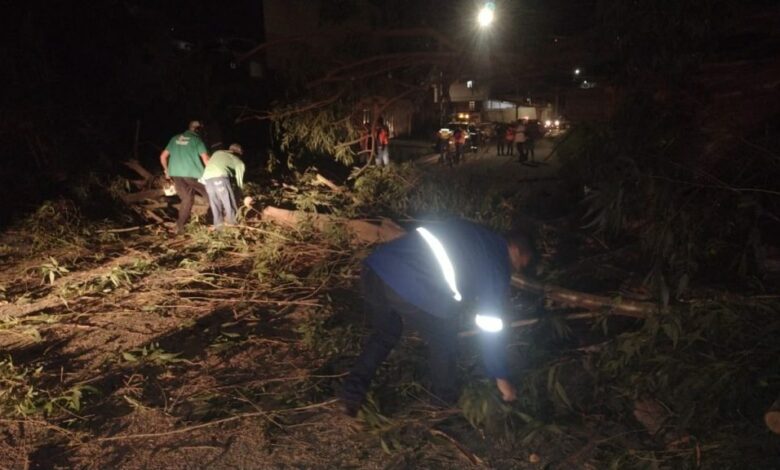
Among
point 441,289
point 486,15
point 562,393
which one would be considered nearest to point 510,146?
point 486,15

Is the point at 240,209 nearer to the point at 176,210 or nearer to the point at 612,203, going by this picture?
the point at 176,210

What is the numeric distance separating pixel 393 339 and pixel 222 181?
438cm

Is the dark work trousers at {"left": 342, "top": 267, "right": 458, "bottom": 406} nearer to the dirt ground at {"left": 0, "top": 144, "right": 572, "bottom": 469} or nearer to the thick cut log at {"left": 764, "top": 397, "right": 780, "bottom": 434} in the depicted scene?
the dirt ground at {"left": 0, "top": 144, "right": 572, "bottom": 469}

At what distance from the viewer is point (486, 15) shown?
683 cm

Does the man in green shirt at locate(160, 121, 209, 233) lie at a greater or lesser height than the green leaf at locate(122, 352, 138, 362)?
greater

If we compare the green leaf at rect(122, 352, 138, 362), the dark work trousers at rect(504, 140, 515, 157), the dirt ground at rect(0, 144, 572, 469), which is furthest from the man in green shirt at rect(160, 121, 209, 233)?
the dark work trousers at rect(504, 140, 515, 157)

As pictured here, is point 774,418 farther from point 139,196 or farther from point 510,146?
point 510,146

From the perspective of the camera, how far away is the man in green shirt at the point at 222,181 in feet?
22.2

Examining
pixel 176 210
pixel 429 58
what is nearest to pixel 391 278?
pixel 429 58

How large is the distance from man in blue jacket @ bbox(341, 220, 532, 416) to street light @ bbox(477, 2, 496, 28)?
4.60 meters

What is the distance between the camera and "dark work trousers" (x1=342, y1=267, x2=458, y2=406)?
10.1 feet

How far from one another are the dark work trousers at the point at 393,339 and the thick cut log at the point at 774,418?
156 cm

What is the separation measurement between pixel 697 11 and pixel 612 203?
1.91 metres

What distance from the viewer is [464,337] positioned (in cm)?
406
